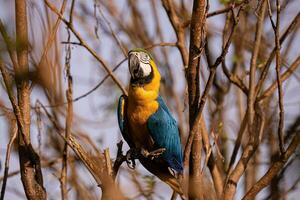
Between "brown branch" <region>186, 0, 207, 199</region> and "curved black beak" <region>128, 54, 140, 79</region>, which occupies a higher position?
"curved black beak" <region>128, 54, 140, 79</region>

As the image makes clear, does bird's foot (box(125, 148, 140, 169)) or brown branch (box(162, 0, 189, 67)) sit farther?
brown branch (box(162, 0, 189, 67))

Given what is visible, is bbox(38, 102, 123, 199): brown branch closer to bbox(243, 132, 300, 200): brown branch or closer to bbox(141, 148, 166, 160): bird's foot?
bbox(141, 148, 166, 160): bird's foot

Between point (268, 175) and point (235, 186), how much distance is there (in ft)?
1.32

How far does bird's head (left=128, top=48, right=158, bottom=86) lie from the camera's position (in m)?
3.45

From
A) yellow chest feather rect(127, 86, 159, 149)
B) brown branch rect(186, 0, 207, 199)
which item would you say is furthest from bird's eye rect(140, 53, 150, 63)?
brown branch rect(186, 0, 207, 199)

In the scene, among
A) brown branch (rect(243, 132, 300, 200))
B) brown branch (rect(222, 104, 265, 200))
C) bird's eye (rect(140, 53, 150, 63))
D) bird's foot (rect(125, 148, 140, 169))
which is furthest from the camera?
bird's eye (rect(140, 53, 150, 63))

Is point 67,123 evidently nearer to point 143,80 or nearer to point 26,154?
point 26,154

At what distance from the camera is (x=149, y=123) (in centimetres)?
363

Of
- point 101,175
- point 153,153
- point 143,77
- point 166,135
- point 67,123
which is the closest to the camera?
point 101,175

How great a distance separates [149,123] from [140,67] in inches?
14.4

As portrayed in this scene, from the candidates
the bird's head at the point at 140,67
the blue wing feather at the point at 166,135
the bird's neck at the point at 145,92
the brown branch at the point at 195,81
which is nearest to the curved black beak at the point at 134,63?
the bird's head at the point at 140,67

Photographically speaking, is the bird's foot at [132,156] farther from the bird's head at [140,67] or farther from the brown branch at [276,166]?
the brown branch at [276,166]

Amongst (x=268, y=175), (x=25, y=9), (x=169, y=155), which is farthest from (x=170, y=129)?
(x=25, y=9)

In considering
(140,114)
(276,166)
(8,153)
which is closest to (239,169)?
(276,166)
